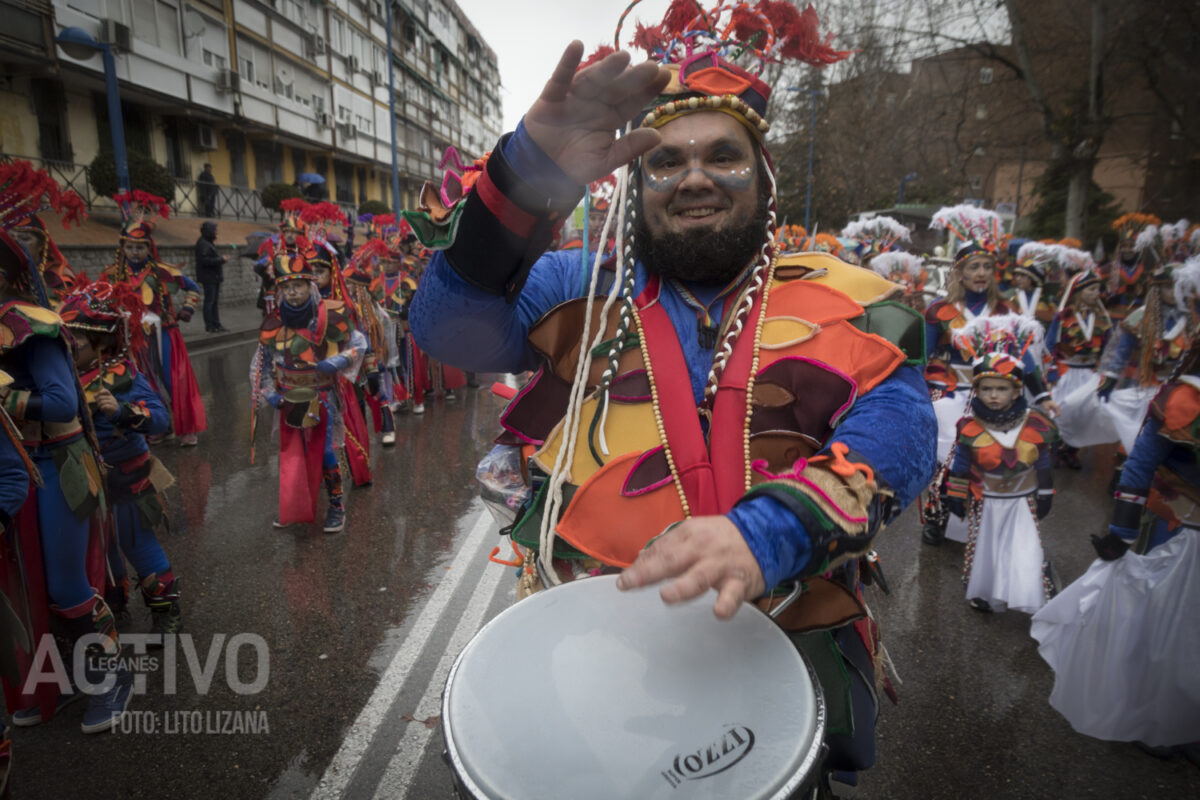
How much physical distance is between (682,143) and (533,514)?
0.97 m

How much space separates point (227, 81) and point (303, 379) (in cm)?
2475

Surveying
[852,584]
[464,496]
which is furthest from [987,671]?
[464,496]

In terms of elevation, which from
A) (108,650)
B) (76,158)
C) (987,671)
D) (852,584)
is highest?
(76,158)

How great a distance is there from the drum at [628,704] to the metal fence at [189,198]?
59.7 ft

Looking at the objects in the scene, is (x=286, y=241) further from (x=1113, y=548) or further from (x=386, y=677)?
(x=1113, y=548)

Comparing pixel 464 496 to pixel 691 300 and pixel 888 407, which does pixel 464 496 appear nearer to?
pixel 691 300

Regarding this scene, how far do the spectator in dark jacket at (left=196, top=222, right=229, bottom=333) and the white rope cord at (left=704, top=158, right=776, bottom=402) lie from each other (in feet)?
46.3

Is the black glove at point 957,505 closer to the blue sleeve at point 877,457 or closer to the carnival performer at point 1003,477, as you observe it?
the carnival performer at point 1003,477

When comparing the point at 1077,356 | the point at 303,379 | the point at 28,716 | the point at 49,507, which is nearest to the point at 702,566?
the point at 49,507

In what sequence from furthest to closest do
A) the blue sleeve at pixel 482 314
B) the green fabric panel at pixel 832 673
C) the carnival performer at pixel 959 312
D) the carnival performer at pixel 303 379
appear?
the carnival performer at pixel 959 312
the carnival performer at pixel 303 379
the green fabric panel at pixel 832 673
the blue sleeve at pixel 482 314

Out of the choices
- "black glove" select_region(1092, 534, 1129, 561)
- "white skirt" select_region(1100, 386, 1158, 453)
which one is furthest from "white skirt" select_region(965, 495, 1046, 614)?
"white skirt" select_region(1100, 386, 1158, 453)

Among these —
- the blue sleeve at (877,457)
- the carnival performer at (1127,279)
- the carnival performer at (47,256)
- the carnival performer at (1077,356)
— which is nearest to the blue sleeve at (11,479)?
the carnival performer at (47,256)

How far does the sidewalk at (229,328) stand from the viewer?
12.9 meters

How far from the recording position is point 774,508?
1.13 m
